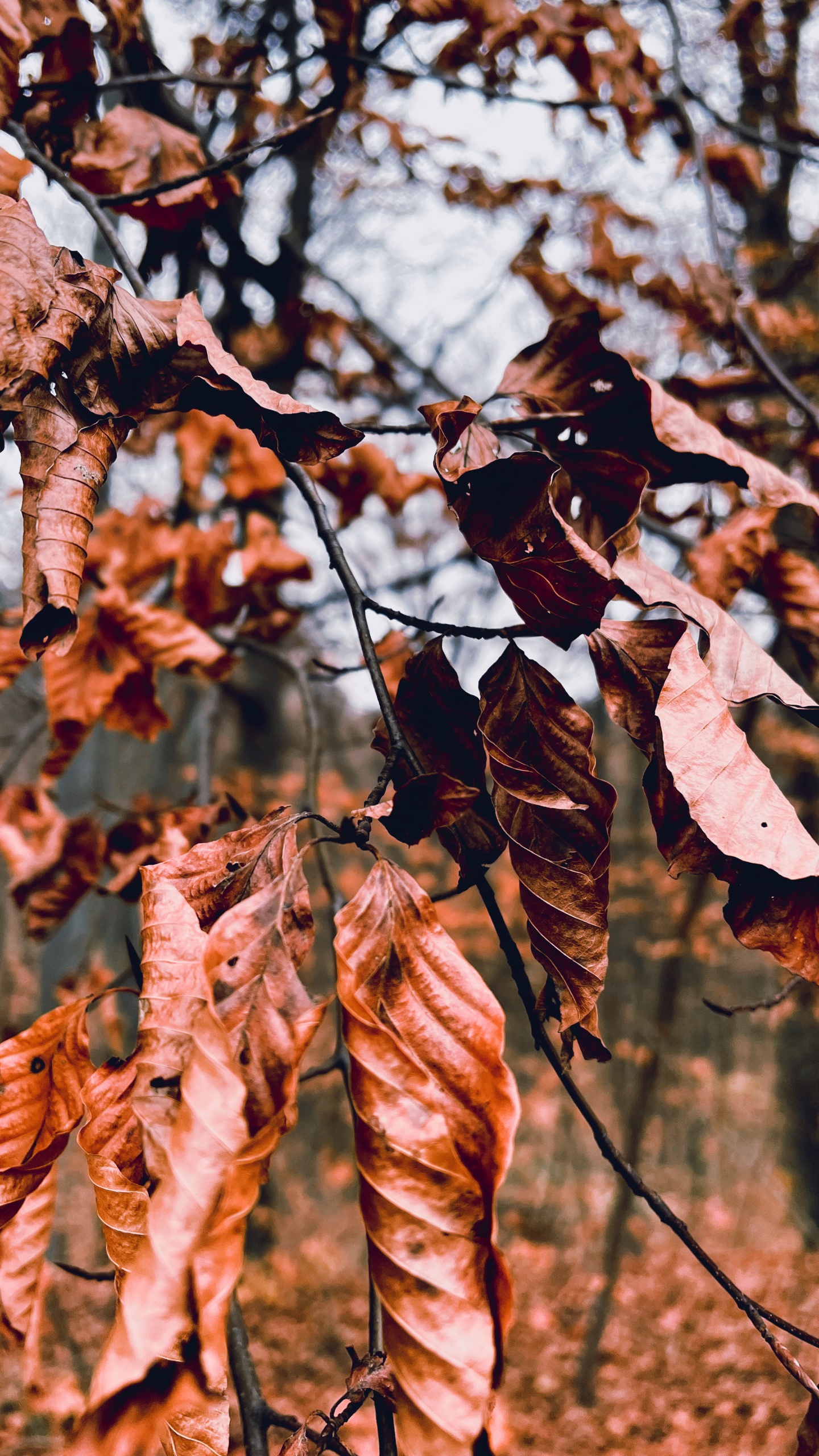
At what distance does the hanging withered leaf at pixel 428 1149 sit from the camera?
0.27 meters

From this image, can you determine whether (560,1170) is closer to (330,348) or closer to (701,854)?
(330,348)

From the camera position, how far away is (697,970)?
5.98 m

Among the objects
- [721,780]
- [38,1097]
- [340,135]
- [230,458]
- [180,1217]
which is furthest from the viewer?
[340,135]

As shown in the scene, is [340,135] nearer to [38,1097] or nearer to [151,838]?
[151,838]

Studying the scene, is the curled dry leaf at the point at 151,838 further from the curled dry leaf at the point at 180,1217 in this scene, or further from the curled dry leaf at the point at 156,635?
the curled dry leaf at the point at 180,1217

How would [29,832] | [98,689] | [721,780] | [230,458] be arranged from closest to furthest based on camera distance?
[721,780] < [98,689] < [29,832] < [230,458]

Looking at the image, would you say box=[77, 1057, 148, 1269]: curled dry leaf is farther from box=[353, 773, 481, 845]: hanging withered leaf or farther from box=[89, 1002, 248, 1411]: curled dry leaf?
box=[353, 773, 481, 845]: hanging withered leaf

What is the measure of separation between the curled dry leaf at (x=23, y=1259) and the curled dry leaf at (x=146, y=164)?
89 cm

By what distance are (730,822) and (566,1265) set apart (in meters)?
5.70

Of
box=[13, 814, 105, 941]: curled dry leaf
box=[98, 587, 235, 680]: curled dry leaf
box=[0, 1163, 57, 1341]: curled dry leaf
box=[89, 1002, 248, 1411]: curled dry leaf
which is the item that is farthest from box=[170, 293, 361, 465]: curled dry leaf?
box=[13, 814, 105, 941]: curled dry leaf

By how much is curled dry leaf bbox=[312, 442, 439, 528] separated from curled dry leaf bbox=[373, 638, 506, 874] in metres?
1.03

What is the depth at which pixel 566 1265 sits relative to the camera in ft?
16.2

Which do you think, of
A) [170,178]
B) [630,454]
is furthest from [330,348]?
[630,454]

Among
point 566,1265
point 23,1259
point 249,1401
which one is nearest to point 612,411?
point 23,1259
